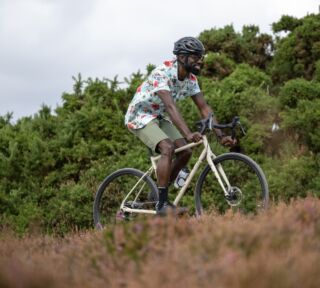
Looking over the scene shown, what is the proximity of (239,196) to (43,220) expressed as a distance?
580 centimetres

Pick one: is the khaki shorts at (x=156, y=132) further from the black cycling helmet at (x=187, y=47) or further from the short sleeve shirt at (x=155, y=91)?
the black cycling helmet at (x=187, y=47)

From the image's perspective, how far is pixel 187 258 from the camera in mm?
4715

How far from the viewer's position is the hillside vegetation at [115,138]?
1350 centimetres

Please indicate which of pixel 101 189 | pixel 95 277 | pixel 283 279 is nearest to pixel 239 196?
pixel 101 189

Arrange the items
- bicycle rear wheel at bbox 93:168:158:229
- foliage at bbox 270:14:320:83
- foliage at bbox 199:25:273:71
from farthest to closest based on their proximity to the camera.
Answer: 1. foliage at bbox 199:25:273:71
2. foliage at bbox 270:14:320:83
3. bicycle rear wheel at bbox 93:168:158:229

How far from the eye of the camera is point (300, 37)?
→ 18.1 metres

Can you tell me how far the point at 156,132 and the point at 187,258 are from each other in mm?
4225

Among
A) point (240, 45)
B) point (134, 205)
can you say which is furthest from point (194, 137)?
point (240, 45)

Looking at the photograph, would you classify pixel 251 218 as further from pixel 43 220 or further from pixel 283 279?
pixel 43 220

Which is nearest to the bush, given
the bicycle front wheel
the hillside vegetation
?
the hillside vegetation

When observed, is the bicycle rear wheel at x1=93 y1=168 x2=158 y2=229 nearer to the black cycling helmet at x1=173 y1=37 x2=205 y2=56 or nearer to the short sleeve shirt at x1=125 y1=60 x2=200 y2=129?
the short sleeve shirt at x1=125 y1=60 x2=200 y2=129

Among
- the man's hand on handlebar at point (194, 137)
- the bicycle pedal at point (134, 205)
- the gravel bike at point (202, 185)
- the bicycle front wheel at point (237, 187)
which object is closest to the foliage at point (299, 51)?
the bicycle front wheel at point (237, 187)

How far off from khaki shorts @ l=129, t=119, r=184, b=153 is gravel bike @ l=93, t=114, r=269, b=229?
11.6 inches

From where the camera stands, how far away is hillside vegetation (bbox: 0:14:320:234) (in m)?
13.5
